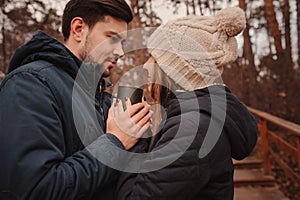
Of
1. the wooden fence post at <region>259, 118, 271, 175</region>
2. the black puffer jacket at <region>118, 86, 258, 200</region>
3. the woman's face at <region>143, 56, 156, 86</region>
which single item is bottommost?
the wooden fence post at <region>259, 118, 271, 175</region>

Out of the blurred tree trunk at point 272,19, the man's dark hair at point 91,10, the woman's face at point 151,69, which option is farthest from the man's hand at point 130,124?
the blurred tree trunk at point 272,19

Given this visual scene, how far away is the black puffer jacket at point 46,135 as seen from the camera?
3.96ft

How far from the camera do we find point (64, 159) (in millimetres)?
1365

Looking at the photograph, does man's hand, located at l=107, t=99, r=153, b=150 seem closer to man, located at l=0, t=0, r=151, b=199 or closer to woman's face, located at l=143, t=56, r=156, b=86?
man, located at l=0, t=0, r=151, b=199

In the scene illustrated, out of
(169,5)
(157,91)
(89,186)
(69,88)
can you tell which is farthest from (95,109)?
(169,5)

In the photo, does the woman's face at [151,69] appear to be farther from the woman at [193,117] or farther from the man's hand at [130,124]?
the man's hand at [130,124]

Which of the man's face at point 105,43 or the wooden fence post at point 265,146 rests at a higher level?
the man's face at point 105,43

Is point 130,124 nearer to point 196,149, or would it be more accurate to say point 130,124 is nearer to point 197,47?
point 196,149

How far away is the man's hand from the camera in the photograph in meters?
1.46

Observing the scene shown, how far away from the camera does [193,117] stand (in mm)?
1403

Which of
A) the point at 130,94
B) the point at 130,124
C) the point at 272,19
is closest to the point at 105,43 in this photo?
the point at 130,94

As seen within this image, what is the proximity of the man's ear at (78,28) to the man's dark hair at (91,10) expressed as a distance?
0.02 m

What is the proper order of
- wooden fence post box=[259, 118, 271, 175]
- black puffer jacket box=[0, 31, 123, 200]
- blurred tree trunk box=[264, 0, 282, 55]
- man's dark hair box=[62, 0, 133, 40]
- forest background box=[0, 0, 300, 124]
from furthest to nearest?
blurred tree trunk box=[264, 0, 282, 55] → forest background box=[0, 0, 300, 124] → wooden fence post box=[259, 118, 271, 175] → man's dark hair box=[62, 0, 133, 40] → black puffer jacket box=[0, 31, 123, 200]

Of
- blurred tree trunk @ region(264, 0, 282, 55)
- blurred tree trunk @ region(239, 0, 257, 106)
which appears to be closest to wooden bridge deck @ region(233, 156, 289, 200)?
blurred tree trunk @ region(239, 0, 257, 106)
